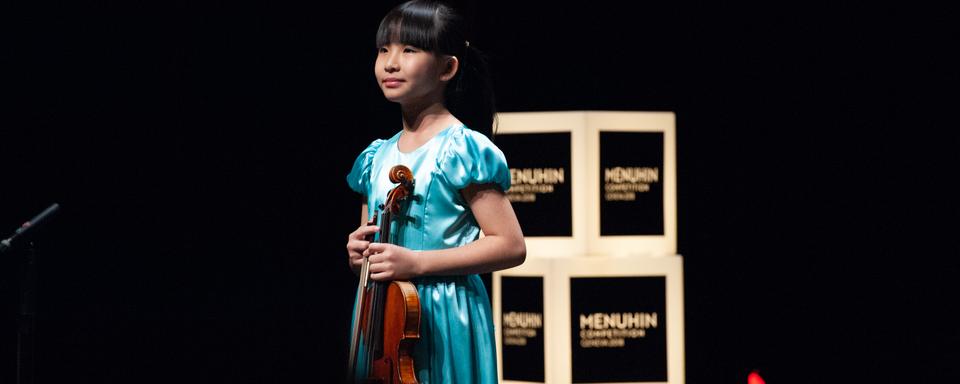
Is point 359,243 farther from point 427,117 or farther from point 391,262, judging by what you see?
point 427,117

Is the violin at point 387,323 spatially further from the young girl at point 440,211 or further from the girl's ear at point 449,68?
the girl's ear at point 449,68

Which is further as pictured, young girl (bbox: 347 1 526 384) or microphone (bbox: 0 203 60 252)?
microphone (bbox: 0 203 60 252)

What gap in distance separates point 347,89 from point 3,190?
125cm

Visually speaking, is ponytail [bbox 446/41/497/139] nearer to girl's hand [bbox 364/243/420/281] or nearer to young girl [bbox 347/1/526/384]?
young girl [bbox 347/1/526/384]

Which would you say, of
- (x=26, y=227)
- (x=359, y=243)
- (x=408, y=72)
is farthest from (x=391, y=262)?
(x=26, y=227)

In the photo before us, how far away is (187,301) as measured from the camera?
418 cm

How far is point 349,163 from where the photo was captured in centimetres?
414

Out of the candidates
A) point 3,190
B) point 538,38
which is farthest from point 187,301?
point 538,38

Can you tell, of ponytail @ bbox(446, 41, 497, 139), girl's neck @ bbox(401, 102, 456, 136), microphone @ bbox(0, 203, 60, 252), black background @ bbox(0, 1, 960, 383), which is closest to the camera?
girl's neck @ bbox(401, 102, 456, 136)

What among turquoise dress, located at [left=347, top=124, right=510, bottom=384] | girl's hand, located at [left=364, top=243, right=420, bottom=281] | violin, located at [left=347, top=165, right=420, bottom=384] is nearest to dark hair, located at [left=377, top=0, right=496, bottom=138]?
turquoise dress, located at [left=347, top=124, right=510, bottom=384]

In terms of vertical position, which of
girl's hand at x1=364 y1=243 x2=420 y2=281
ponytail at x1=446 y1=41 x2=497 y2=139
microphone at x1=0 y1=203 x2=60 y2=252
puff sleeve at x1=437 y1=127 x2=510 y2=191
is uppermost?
ponytail at x1=446 y1=41 x2=497 y2=139

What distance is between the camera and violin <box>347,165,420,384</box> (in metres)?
1.68

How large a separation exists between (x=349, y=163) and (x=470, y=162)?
2362 millimetres

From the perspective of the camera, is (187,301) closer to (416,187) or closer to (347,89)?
(347,89)
